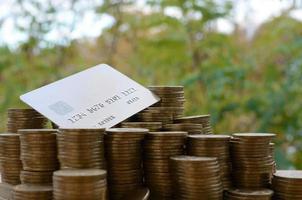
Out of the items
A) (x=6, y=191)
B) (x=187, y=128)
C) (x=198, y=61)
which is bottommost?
(x=6, y=191)

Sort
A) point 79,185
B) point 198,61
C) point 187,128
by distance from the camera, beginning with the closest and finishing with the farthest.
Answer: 1. point 79,185
2. point 187,128
3. point 198,61

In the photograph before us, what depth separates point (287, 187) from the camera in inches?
33.9

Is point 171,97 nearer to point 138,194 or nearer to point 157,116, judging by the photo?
point 157,116

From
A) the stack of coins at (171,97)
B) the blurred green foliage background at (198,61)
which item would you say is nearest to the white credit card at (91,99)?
the stack of coins at (171,97)

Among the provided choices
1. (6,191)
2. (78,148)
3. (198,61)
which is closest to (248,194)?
(78,148)

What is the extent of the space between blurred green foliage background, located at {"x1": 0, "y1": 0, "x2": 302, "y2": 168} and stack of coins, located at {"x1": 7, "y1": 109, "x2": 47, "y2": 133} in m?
1.31

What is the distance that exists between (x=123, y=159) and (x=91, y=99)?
0.22 meters

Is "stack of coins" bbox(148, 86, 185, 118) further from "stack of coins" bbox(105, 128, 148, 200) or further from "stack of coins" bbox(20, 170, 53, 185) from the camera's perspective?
"stack of coins" bbox(20, 170, 53, 185)

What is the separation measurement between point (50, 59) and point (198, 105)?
86 cm

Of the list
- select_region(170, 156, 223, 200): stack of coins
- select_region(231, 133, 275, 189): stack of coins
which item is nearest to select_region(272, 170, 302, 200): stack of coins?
select_region(231, 133, 275, 189): stack of coins

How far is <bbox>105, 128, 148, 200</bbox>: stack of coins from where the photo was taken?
2.71 feet

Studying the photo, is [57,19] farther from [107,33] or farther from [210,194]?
[210,194]

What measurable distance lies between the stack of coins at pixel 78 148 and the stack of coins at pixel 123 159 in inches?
1.5

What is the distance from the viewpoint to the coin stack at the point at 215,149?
2.77ft
